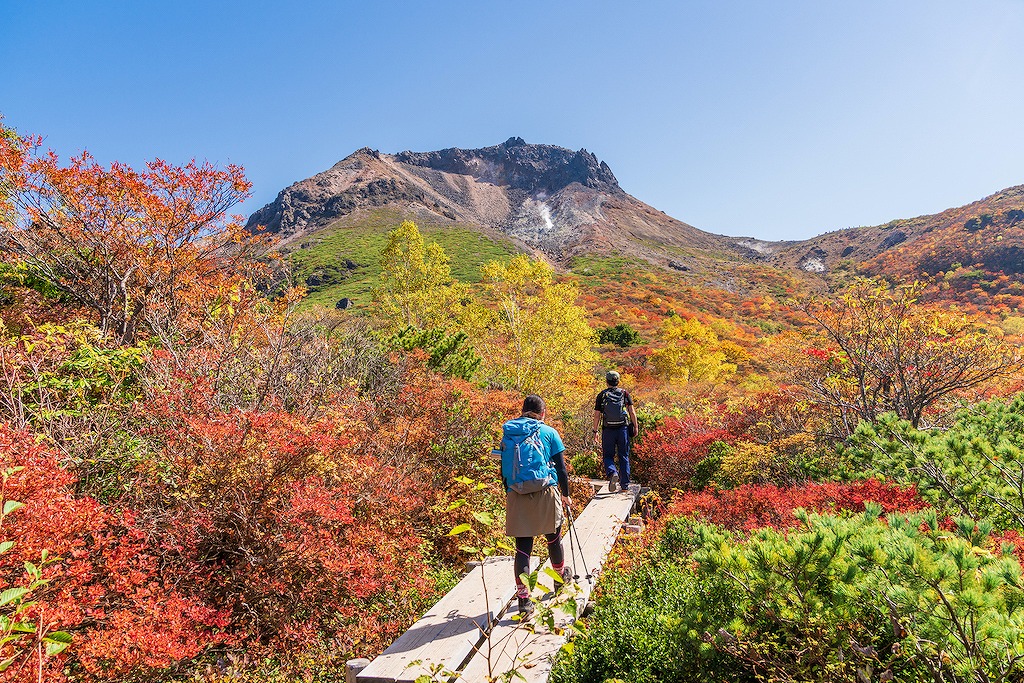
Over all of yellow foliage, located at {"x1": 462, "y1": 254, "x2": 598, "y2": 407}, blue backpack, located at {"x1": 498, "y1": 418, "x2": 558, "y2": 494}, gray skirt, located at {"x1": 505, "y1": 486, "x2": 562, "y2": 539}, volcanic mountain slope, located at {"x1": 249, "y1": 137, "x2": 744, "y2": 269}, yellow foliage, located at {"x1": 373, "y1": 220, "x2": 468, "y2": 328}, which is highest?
volcanic mountain slope, located at {"x1": 249, "y1": 137, "x2": 744, "y2": 269}

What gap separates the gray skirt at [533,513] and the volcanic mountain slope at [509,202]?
2942 inches

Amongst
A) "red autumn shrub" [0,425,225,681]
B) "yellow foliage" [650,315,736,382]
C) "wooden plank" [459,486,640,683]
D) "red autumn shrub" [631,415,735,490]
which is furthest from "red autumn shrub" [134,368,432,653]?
"yellow foliage" [650,315,736,382]

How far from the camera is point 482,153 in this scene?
515 ft

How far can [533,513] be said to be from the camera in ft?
12.6

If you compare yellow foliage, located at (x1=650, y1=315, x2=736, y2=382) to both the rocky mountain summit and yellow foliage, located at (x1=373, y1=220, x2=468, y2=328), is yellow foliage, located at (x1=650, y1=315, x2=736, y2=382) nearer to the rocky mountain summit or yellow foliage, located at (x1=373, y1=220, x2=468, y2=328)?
yellow foliage, located at (x1=373, y1=220, x2=468, y2=328)

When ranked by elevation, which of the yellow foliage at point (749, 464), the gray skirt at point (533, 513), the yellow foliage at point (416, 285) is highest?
the yellow foliage at point (416, 285)

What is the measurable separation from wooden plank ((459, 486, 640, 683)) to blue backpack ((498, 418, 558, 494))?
34.4 inches

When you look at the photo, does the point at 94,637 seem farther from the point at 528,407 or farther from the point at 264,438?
the point at 528,407

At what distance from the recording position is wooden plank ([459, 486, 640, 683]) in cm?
331

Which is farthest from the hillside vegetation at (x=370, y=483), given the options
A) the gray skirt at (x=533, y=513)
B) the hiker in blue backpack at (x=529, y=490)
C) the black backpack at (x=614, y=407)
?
the black backpack at (x=614, y=407)

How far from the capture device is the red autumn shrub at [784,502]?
193 inches

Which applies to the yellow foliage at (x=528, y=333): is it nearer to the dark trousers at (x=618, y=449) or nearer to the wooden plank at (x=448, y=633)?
the dark trousers at (x=618, y=449)

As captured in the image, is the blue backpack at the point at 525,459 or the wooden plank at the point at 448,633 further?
the blue backpack at the point at 525,459

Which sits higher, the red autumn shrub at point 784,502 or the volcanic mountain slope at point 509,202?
the volcanic mountain slope at point 509,202
